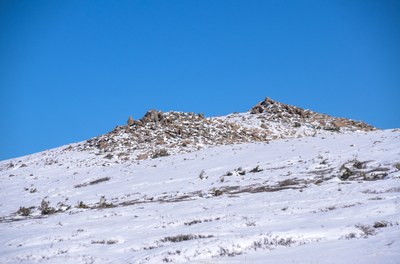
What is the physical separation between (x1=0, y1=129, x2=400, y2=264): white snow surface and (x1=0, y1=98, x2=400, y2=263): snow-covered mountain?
7 centimetres

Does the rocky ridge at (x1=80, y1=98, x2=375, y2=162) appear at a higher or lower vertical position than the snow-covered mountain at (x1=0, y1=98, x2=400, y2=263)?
higher

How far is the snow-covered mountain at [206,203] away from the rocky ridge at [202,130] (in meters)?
0.40

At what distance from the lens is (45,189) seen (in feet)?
120

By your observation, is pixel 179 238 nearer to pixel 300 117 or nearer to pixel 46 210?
pixel 46 210

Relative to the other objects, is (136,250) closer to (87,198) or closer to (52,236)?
(52,236)

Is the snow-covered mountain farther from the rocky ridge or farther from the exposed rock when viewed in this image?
the exposed rock

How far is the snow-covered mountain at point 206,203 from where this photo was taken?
1245 cm

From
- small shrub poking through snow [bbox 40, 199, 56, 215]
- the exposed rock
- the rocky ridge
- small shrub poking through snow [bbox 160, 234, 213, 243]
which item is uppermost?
the exposed rock

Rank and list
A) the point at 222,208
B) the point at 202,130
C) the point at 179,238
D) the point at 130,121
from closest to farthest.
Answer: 1. the point at 179,238
2. the point at 222,208
3. the point at 202,130
4. the point at 130,121

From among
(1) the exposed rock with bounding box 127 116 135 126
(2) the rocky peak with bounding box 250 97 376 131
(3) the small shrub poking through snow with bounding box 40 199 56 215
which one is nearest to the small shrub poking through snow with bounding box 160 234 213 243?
(3) the small shrub poking through snow with bounding box 40 199 56 215

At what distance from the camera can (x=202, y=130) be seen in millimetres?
61688

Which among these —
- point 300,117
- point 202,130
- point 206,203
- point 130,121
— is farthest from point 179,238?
point 300,117

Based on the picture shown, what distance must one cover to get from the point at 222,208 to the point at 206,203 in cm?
233

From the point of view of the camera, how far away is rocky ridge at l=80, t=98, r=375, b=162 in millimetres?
53281
